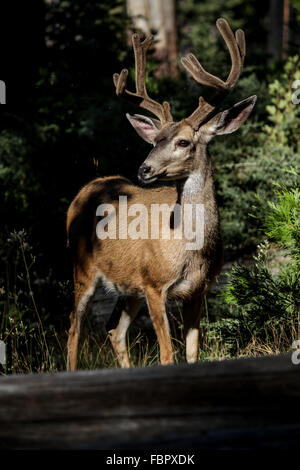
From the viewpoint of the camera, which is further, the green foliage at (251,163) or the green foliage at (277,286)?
the green foliage at (251,163)

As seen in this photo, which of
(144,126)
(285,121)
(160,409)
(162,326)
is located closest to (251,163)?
(285,121)

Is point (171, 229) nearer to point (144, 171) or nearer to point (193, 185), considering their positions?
point (193, 185)

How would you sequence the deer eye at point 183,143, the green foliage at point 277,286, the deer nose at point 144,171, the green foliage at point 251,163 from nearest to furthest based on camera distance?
1. the green foliage at point 277,286
2. the deer nose at point 144,171
3. the deer eye at point 183,143
4. the green foliage at point 251,163

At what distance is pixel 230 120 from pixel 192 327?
167 centimetres

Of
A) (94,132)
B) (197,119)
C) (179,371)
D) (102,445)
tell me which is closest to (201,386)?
(179,371)

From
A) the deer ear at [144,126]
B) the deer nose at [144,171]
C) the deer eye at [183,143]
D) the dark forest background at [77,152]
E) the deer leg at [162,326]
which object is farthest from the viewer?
the dark forest background at [77,152]

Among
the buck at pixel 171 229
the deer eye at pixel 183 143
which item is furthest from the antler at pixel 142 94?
the deer eye at pixel 183 143

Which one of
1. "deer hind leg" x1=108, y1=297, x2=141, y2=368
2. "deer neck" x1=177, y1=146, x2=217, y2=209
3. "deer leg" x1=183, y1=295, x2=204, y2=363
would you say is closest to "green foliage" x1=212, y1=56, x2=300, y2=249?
"deer hind leg" x1=108, y1=297, x2=141, y2=368

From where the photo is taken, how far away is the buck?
17.0 ft

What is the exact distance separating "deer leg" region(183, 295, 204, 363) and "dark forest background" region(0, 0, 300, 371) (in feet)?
Result: 0.62

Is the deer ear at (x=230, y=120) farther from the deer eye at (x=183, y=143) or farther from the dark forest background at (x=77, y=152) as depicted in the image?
the dark forest background at (x=77, y=152)

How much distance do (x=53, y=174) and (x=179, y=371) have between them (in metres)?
6.43

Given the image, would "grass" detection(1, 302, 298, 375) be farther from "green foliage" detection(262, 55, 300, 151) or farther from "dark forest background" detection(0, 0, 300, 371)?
"green foliage" detection(262, 55, 300, 151)

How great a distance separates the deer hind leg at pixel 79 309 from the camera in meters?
6.00
